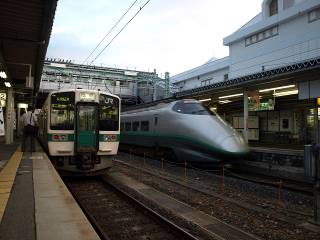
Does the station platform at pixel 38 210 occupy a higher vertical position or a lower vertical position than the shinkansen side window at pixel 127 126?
lower

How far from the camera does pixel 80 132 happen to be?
11.2 metres

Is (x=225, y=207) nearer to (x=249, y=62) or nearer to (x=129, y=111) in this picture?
(x=129, y=111)

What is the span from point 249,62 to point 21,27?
24.3m

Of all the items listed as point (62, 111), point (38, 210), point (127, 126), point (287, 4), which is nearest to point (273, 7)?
point (287, 4)

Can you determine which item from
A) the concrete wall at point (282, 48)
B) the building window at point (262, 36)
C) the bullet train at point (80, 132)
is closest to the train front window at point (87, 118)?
the bullet train at point (80, 132)

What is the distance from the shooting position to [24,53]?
586 inches

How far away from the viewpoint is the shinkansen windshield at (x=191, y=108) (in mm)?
15039

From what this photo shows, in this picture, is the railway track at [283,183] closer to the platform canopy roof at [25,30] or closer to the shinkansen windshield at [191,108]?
the shinkansen windshield at [191,108]

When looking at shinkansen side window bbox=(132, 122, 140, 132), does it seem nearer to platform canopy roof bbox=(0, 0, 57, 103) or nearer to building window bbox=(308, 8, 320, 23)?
platform canopy roof bbox=(0, 0, 57, 103)

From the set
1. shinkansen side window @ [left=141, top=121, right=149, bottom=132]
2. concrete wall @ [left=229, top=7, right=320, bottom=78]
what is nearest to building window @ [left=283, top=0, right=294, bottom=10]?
concrete wall @ [left=229, top=7, right=320, bottom=78]

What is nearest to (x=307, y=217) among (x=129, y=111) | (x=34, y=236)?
(x=34, y=236)

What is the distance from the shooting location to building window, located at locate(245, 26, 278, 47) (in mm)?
30133

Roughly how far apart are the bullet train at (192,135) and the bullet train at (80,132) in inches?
147

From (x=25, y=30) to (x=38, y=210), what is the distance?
745 centimetres
